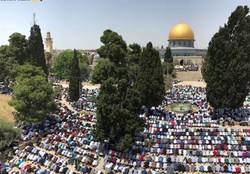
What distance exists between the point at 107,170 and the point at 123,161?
237cm

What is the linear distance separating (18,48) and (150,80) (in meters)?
29.8

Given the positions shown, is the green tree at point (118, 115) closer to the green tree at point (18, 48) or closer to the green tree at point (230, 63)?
the green tree at point (230, 63)

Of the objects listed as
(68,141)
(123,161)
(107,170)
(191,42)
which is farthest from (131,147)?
(191,42)

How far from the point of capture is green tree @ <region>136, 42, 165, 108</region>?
142 ft

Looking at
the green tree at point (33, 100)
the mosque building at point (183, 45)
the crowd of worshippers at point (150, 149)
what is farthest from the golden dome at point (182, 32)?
the green tree at point (33, 100)

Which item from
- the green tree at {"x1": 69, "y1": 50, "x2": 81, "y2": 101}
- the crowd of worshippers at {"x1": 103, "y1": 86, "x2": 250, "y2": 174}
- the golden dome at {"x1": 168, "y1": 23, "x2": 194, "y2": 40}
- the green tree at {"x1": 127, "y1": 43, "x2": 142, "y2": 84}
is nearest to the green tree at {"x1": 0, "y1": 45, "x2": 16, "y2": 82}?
the green tree at {"x1": 69, "y1": 50, "x2": 81, "y2": 101}

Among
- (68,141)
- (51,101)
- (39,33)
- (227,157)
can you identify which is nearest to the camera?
(227,157)

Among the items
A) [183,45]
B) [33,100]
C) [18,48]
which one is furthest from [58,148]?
[183,45]

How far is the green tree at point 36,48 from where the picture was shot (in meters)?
59.3

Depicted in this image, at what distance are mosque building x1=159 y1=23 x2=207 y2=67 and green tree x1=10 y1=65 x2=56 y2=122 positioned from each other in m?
70.2

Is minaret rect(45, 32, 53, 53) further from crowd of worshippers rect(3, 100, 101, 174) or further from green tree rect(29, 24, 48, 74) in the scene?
crowd of worshippers rect(3, 100, 101, 174)

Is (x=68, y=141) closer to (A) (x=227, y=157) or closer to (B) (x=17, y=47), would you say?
(A) (x=227, y=157)

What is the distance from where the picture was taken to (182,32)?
111m

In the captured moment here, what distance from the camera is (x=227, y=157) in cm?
3259
